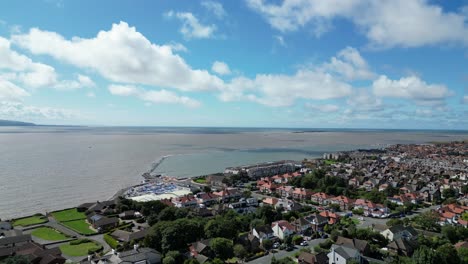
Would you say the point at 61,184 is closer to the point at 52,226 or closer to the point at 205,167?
the point at 52,226

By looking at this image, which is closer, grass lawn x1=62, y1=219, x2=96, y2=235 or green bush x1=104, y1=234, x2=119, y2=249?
green bush x1=104, y1=234, x2=119, y2=249

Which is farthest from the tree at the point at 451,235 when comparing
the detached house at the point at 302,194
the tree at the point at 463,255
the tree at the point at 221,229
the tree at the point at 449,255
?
the detached house at the point at 302,194

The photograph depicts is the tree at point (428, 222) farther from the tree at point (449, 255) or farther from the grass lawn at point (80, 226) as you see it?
the grass lawn at point (80, 226)

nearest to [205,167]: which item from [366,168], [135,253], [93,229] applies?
[366,168]

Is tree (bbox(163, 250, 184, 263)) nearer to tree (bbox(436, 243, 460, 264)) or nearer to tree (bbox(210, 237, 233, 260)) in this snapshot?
tree (bbox(210, 237, 233, 260))

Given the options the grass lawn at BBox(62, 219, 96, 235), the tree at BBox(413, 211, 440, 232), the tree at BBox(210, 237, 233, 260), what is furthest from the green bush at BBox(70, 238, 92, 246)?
the tree at BBox(413, 211, 440, 232)
